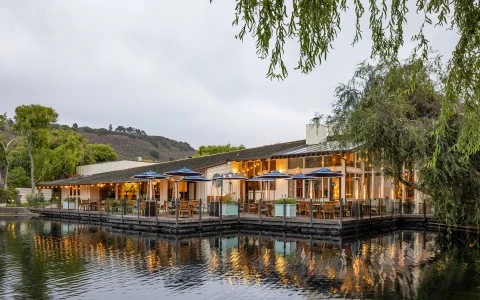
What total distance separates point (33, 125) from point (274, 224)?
94.6ft

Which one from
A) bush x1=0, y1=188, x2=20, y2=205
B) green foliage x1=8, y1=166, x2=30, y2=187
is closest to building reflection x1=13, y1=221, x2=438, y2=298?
bush x1=0, y1=188, x2=20, y2=205

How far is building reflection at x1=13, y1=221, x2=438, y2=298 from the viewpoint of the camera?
11438mm

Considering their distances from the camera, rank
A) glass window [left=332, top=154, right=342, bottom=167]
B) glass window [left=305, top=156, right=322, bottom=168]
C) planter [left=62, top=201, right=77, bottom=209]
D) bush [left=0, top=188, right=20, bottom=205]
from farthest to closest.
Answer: bush [left=0, top=188, right=20, bottom=205]
planter [left=62, top=201, right=77, bottom=209]
glass window [left=305, top=156, right=322, bottom=168]
glass window [left=332, top=154, right=342, bottom=167]

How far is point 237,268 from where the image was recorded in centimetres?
1330

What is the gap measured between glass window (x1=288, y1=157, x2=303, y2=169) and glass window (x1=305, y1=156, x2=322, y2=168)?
45 cm

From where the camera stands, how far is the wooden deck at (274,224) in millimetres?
20484

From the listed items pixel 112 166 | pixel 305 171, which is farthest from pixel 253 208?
pixel 112 166

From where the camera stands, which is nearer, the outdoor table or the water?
the water

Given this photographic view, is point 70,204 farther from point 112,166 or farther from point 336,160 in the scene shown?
point 336,160

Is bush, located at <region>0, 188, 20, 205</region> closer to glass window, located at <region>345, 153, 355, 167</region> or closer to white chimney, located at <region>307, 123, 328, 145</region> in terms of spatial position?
white chimney, located at <region>307, 123, 328, 145</region>

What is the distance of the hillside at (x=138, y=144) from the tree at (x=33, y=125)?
3773 centimetres

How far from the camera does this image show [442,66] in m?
18.9

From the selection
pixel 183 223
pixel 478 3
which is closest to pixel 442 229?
pixel 183 223

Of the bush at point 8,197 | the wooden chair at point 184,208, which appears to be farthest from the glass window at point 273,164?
the bush at point 8,197
